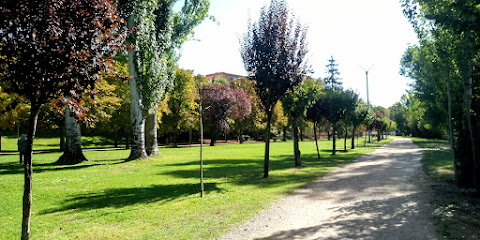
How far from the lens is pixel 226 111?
4747cm

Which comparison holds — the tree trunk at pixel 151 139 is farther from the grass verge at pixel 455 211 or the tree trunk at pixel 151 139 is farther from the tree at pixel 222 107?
the tree at pixel 222 107

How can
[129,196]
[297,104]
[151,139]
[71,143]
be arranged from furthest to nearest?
[151,139]
[71,143]
[297,104]
[129,196]

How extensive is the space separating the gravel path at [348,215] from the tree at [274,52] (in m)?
4.10

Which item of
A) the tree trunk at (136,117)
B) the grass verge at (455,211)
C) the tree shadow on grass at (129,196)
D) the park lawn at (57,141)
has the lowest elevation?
the grass verge at (455,211)

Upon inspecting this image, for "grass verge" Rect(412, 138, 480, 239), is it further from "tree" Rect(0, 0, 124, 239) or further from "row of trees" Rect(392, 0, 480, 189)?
"tree" Rect(0, 0, 124, 239)

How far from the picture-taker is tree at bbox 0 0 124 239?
393cm

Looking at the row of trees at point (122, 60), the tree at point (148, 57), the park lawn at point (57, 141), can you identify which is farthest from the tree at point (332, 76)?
the park lawn at point (57, 141)

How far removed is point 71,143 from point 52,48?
15610mm

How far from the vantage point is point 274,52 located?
474 inches

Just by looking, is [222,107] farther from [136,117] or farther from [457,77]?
[457,77]

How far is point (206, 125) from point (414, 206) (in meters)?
43.2

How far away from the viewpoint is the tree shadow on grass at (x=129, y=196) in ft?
26.0

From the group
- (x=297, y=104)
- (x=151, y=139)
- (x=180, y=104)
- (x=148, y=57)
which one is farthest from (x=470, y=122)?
(x=180, y=104)

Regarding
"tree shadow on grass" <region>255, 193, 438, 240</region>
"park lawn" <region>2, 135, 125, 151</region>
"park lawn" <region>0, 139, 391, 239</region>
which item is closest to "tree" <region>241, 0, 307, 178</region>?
"park lawn" <region>0, 139, 391, 239</region>
